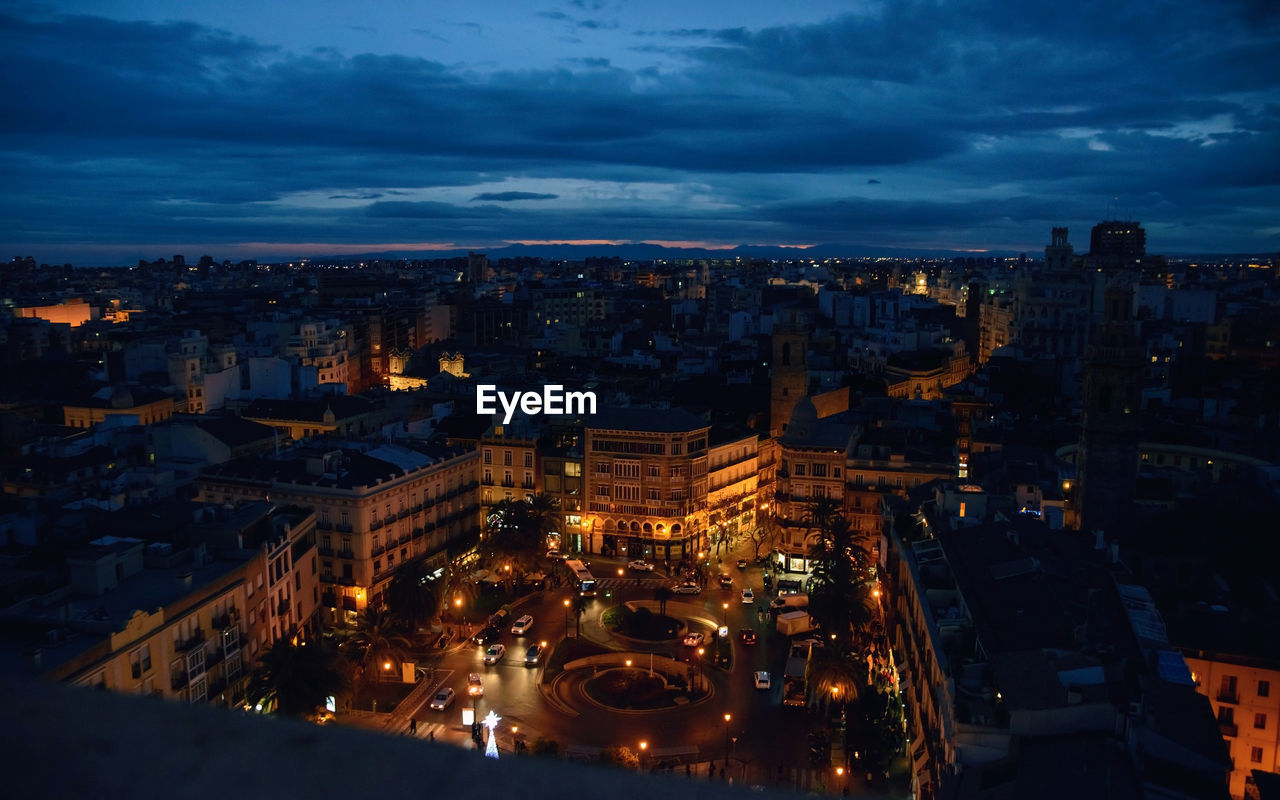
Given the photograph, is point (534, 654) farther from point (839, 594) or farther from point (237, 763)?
point (237, 763)

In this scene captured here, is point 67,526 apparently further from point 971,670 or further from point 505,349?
point 505,349

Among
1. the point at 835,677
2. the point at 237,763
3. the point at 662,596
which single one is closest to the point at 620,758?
the point at 835,677

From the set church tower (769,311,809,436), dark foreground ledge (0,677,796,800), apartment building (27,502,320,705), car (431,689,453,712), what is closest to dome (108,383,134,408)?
apartment building (27,502,320,705)

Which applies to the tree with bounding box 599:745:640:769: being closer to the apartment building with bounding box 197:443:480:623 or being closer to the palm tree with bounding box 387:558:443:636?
the palm tree with bounding box 387:558:443:636

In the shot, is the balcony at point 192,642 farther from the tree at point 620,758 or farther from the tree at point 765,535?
the tree at point 765,535

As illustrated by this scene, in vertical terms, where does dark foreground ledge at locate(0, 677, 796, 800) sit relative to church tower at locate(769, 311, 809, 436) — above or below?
above

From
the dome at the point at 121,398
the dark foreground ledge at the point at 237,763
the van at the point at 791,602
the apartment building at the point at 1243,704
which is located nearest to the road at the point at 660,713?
the van at the point at 791,602
